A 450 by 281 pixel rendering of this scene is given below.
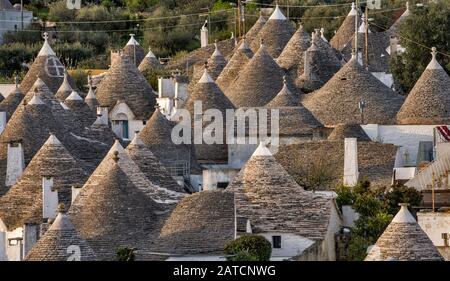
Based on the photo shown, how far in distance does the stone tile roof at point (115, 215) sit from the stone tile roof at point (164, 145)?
8.80 metres

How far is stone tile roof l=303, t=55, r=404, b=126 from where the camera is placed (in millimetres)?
59000

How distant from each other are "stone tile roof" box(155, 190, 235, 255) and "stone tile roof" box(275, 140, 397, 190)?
8.36 m

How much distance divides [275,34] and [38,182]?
1051 inches

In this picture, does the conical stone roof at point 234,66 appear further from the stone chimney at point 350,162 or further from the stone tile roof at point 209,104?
the stone chimney at point 350,162

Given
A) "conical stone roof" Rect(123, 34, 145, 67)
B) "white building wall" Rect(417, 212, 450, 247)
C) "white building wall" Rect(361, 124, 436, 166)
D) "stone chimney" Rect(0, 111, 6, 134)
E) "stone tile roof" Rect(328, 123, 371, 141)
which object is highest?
"conical stone roof" Rect(123, 34, 145, 67)

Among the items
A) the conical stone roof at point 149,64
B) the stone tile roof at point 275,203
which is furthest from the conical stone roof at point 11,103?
the stone tile roof at point 275,203

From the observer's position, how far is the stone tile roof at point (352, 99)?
5900 cm

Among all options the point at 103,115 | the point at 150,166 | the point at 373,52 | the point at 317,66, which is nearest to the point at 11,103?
the point at 103,115

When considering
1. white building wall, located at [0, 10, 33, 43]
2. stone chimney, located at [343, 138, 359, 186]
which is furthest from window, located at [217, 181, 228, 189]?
white building wall, located at [0, 10, 33, 43]

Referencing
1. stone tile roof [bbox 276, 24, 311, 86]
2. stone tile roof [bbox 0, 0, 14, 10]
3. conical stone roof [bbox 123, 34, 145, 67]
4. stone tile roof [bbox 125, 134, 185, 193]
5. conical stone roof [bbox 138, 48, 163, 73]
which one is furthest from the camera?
stone tile roof [bbox 0, 0, 14, 10]

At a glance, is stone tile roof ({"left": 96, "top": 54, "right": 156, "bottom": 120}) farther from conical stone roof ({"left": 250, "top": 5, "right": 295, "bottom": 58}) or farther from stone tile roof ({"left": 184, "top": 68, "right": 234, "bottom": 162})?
conical stone roof ({"left": 250, "top": 5, "right": 295, "bottom": 58})

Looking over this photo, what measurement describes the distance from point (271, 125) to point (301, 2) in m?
47.3
